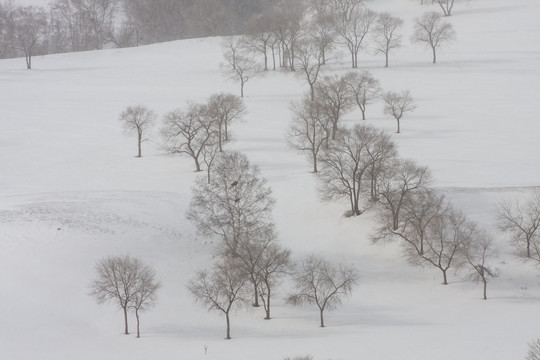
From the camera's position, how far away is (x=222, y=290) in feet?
113

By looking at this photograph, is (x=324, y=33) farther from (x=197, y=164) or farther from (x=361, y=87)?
(x=197, y=164)

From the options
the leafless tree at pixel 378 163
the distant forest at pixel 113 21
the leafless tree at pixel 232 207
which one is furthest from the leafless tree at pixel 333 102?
the distant forest at pixel 113 21

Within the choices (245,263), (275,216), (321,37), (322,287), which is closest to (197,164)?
(275,216)

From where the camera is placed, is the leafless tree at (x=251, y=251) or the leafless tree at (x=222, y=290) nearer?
the leafless tree at (x=222, y=290)

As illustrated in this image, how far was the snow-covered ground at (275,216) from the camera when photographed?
31.2 m

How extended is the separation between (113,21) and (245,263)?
128 meters

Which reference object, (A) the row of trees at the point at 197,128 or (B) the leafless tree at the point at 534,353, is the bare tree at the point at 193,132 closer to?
(A) the row of trees at the point at 197,128

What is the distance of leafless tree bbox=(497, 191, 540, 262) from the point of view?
39.2 m

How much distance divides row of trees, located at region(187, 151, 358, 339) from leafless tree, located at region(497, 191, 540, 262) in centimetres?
1046

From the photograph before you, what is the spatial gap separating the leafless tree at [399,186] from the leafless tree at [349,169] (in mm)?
1686

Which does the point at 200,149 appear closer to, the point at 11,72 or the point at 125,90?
the point at 125,90

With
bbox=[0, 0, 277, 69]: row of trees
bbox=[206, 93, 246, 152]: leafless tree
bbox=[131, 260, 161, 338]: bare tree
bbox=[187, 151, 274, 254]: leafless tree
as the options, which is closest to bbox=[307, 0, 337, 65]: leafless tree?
bbox=[206, 93, 246, 152]: leafless tree

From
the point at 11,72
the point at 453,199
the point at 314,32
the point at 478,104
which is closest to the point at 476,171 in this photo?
the point at 453,199

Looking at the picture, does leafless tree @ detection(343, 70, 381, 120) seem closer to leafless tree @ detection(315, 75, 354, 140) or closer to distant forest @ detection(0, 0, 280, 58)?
leafless tree @ detection(315, 75, 354, 140)
